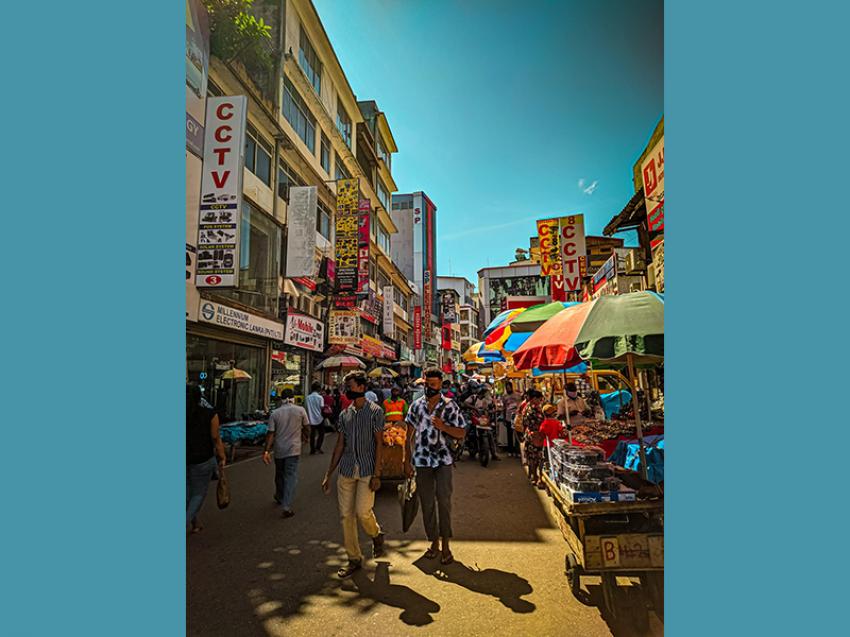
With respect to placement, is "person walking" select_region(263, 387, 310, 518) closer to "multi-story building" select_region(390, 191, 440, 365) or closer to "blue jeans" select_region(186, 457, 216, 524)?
"blue jeans" select_region(186, 457, 216, 524)

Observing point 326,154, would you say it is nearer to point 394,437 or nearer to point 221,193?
point 221,193

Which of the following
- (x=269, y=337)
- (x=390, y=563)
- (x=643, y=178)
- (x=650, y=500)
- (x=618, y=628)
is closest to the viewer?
(x=618, y=628)

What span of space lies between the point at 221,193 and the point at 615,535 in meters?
9.29

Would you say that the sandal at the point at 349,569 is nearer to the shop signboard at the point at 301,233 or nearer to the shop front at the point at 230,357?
the shop front at the point at 230,357

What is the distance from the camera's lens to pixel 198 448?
537cm

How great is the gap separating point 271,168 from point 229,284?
812 centimetres

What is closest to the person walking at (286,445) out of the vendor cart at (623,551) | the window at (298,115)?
the vendor cart at (623,551)

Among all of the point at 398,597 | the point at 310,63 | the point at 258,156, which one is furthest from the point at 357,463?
the point at 310,63

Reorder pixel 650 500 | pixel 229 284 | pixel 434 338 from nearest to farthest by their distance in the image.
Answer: pixel 650 500, pixel 229 284, pixel 434 338

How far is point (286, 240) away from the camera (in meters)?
15.9

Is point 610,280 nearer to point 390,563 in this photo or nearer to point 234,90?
point 390,563

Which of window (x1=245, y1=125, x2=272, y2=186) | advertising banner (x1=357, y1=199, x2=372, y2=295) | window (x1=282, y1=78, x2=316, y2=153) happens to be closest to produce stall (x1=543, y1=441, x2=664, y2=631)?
window (x1=245, y1=125, x2=272, y2=186)

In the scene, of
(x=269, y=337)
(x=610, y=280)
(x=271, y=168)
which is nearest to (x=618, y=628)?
(x=610, y=280)

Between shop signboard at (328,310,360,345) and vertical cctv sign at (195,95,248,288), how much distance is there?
37.2 ft
